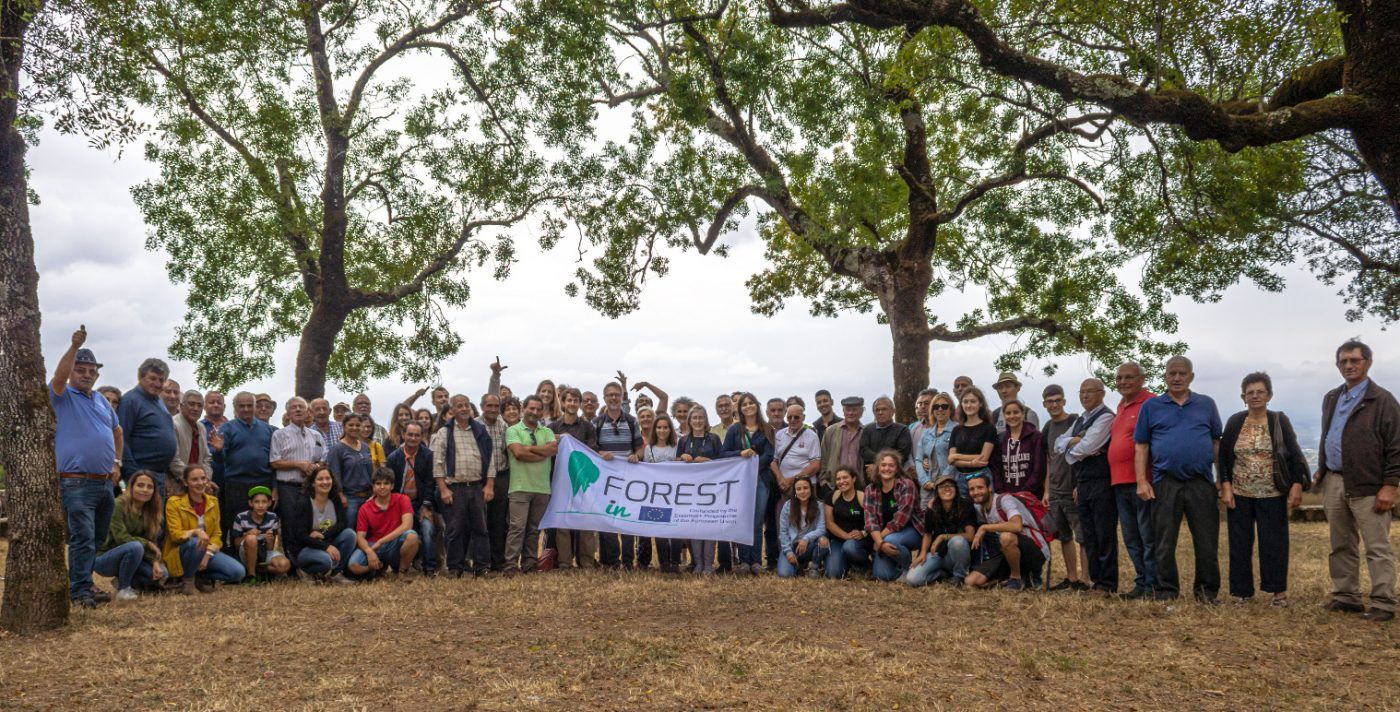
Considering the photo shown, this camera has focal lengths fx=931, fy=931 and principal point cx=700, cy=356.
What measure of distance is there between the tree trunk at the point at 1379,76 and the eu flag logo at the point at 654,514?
760cm

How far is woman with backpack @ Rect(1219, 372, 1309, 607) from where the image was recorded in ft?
24.7

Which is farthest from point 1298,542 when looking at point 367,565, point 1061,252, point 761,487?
point 367,565

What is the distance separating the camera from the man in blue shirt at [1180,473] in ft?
25.5

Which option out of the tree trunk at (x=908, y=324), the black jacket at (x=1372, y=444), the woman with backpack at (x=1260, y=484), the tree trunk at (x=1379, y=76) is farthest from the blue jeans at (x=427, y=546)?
the tree trunk at (x=1379, y=76)

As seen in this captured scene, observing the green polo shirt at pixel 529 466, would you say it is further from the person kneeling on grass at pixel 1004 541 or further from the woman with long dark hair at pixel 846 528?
the person kneeling on grass at pixel 1004 541

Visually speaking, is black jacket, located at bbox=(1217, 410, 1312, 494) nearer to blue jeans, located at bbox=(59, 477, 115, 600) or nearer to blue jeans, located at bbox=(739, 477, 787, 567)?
blue jeans, located at bbox=(739, 477, 787, 567)

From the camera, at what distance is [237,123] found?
16.6 m

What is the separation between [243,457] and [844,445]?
6.39m

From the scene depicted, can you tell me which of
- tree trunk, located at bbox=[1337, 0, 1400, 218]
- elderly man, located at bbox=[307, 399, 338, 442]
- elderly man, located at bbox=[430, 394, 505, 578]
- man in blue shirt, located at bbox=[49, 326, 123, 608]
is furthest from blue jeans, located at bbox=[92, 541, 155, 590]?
tree trunk, located at bbox=[1337, 0, 1400, 218]

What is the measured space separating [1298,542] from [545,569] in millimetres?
11490

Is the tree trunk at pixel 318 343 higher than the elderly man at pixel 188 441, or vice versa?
the tree trunk at pixel 318 343

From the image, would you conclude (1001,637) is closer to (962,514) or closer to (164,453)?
(962,514)

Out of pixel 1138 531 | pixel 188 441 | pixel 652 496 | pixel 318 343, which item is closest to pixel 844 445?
pixel 652 496

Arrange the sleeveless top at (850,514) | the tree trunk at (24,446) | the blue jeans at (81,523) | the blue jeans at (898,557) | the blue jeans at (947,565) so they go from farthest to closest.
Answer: the sleeveless top at (850,514) < the blue jeans at (898,557) < the blue jeans at (947,565) < the blue jeans at (81,523) < the tree trunk at (24,446)
